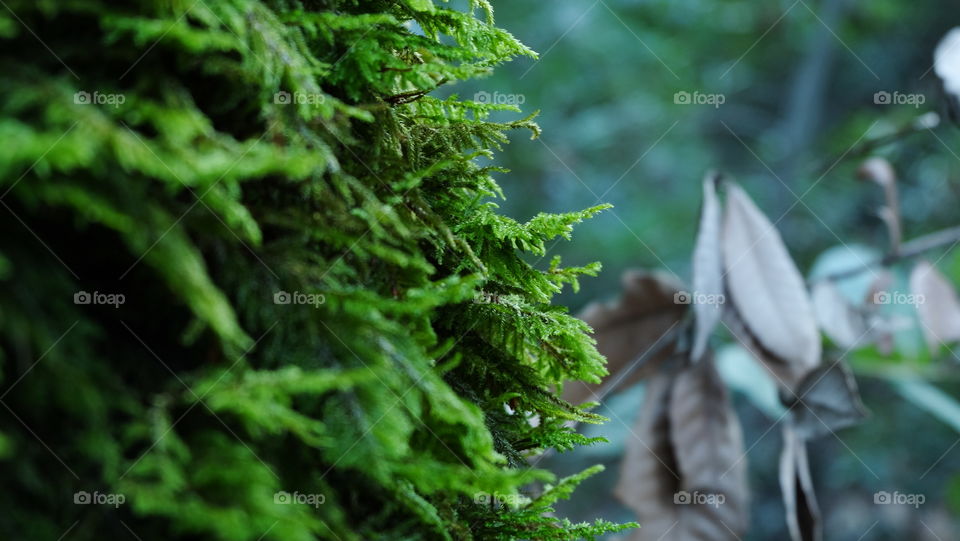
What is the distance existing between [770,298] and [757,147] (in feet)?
9.13

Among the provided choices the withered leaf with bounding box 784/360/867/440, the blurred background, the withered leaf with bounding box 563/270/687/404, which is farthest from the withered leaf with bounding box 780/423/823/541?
the blurred background

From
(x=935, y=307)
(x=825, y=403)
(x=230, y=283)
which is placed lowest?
(x=230, y=283)

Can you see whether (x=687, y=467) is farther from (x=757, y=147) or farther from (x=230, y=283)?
(x=757, y=147)

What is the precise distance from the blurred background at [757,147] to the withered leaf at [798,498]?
2.04 meters

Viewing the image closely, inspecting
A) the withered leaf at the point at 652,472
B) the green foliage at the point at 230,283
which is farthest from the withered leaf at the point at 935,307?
the green foliage at the point at 230,283

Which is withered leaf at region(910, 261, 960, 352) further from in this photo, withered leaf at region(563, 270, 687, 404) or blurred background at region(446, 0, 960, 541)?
blurred background at region(446, 0, 960, 541)

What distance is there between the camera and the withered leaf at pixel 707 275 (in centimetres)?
76

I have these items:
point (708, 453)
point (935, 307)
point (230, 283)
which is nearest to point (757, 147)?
point (935, 307)

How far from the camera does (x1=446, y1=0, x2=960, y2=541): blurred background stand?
281 cm

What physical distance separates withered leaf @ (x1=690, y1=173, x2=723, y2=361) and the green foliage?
39 cm

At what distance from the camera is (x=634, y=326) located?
2.92 feet

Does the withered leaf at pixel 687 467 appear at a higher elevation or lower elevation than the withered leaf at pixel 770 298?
lower

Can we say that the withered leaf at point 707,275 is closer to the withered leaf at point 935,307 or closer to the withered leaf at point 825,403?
the withered leaf at point 825,403

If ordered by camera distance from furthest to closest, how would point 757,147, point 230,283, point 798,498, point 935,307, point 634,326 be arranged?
1. point 757,147
2. point 935,307
3. point 634,326
4. point 798,498
5. point 230,283
